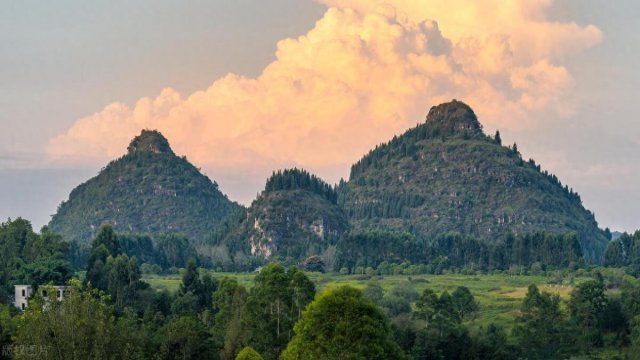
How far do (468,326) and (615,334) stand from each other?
59.7 feet

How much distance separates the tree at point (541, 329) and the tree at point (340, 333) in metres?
50.7

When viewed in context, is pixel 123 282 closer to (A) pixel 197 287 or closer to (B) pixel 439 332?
Result: (A) pixel 197 287

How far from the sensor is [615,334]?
147625 mm

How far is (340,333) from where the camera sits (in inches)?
3593

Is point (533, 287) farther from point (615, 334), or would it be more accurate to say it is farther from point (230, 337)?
point (230, 337)

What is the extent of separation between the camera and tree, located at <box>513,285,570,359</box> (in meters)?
140

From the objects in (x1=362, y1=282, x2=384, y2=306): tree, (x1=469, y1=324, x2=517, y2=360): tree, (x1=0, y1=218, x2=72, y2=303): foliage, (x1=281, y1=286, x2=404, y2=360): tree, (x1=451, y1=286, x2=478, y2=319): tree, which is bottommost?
(x1=469, y1=324, x2=517, y2=360): tree

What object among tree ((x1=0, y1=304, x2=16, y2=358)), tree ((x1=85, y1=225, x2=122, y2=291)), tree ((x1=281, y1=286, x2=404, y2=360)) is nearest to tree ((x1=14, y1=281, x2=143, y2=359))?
tree ((x1=0, y1=304, x2=16, y2=358))

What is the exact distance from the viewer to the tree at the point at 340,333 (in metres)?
90.1

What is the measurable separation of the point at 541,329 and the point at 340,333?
58.3m

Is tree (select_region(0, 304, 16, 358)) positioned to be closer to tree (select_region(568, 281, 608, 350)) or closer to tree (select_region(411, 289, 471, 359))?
tree (select_region(411, 289, 471, 359))

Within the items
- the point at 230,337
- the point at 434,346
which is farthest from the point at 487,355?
the point at 230,337

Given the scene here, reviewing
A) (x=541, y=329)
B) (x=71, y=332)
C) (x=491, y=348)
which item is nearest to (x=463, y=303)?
(x=541, y=329)

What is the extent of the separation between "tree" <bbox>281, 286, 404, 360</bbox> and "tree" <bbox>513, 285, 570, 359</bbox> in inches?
1996
